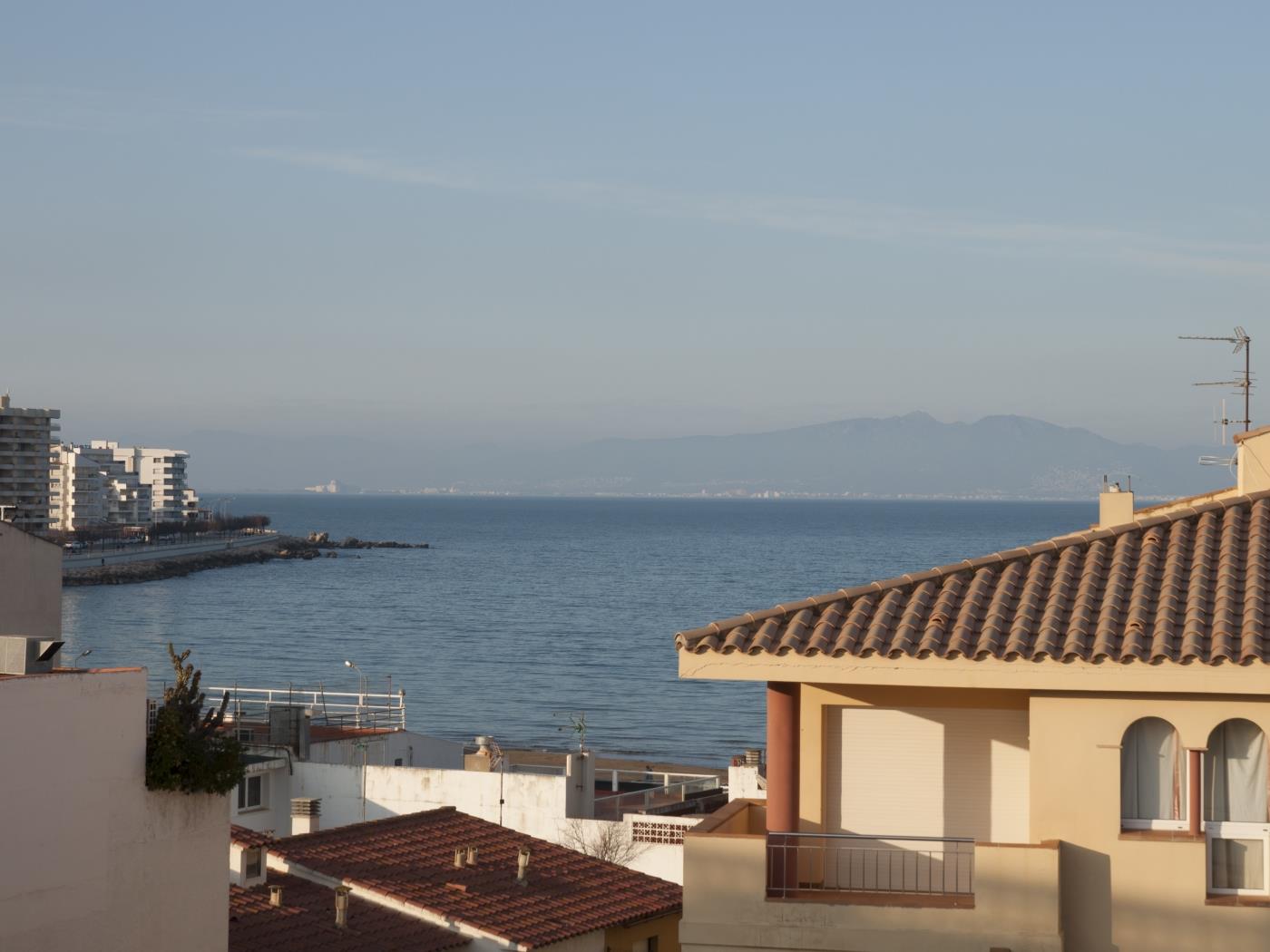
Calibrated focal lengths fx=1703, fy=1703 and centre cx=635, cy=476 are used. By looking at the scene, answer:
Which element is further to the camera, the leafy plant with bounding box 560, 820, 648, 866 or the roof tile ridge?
the leafy plant with bounding box 560, 820, 648, 866

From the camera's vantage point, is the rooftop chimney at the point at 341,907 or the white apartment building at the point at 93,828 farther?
the rooftop chimney at the point at 341,907

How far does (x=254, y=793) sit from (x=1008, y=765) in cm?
2251

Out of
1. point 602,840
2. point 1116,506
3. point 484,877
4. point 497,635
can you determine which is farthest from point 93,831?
point 497,635

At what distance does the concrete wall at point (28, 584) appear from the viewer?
23172 millimetres

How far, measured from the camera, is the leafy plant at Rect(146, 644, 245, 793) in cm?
1555

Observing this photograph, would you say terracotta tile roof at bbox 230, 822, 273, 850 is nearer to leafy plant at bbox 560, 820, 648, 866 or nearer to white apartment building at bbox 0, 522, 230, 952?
white apartment building at bbox 0, 522, 230, 952

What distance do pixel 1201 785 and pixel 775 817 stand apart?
2.85 m

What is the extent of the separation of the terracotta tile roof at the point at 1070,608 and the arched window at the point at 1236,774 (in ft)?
2.14

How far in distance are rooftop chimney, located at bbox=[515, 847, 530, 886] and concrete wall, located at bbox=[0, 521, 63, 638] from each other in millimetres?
6854

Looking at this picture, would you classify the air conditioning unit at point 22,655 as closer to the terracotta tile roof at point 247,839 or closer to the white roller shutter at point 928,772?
the terracotta tile roof at point 247,839

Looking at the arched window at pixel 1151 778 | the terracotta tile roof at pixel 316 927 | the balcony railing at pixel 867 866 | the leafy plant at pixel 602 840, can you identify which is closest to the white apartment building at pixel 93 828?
the terracotta tile roof at pixel 316 927

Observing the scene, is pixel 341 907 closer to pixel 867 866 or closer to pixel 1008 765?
pixel 867 866

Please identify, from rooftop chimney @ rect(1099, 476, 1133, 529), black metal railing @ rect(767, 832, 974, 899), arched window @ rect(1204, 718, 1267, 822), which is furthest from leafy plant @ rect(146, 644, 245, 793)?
arched window @ rect(1204, 718, 1267, 822)

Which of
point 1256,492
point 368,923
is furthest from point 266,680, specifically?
point 1256,492
